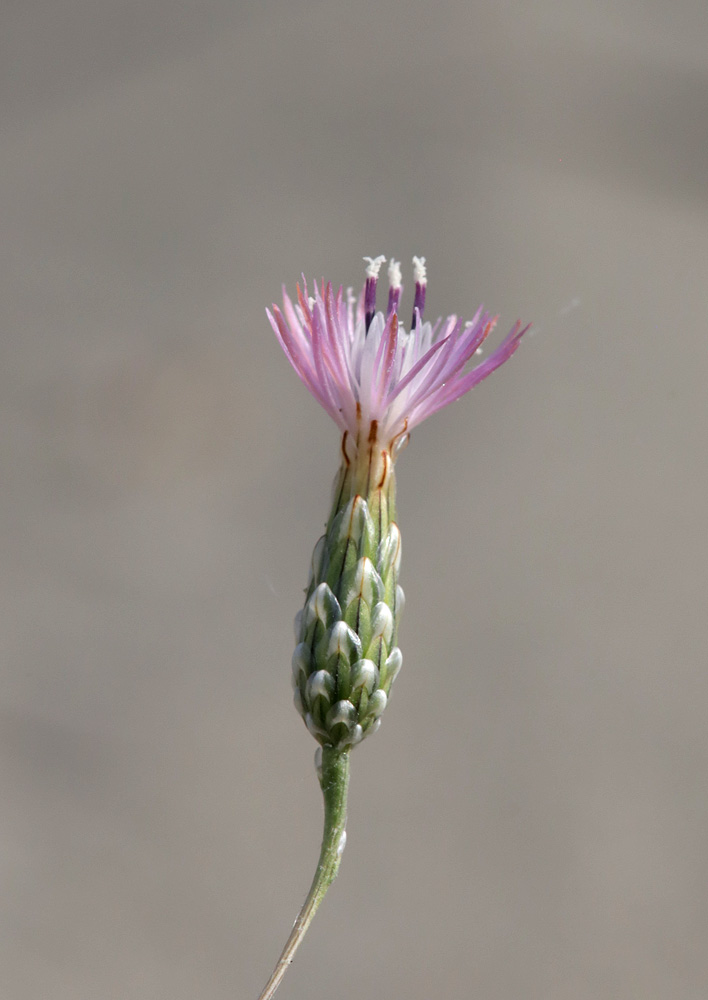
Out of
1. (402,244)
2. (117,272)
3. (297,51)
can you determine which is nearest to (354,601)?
(402,244)

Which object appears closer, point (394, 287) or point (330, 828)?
point (330, 828)

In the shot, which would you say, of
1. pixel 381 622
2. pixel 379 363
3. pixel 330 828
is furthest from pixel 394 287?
pixel 330 828

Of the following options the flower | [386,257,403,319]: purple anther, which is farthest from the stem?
[386,257,403,319]: purple anther

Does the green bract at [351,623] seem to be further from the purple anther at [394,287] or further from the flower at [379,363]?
the purple anther at [394,287]

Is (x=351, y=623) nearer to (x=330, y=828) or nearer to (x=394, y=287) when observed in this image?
(x=330, y=828)

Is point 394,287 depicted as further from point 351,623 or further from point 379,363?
point 351,623

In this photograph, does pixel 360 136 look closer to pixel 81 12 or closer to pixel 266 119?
pixel 266 119

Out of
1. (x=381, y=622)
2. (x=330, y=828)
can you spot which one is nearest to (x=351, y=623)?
(x=381, y=622)

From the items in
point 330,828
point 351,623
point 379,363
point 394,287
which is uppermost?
point 394,287

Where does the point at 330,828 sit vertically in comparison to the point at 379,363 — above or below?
below
